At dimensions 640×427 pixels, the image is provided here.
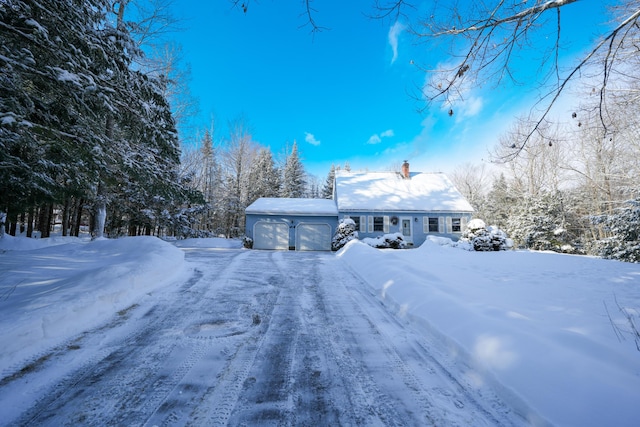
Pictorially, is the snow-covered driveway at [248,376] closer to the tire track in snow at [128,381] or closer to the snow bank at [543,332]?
the tire track in snow at [128,381]

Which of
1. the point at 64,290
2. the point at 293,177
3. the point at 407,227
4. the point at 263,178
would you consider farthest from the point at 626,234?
the point at 263,178

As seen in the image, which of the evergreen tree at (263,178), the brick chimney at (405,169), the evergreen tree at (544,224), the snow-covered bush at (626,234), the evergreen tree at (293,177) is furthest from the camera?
the evergreen tree at (293,177)

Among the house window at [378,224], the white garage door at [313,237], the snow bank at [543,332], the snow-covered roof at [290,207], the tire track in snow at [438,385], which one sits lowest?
the tire track in snow at [438,385]

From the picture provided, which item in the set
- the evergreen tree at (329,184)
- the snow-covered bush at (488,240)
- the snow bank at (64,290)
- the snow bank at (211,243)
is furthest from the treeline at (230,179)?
the snow-covered bush at (488,240)

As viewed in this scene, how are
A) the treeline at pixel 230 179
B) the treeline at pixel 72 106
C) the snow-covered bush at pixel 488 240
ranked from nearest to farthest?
the treeline at pixel 72 106 → the snow-covered bush at pixel 488 240 → the treeline at pixel 230 179

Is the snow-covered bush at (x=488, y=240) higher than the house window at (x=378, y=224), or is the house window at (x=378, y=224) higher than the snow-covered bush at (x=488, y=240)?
the house window at (x=378, y=224)

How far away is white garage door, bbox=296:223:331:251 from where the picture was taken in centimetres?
1772

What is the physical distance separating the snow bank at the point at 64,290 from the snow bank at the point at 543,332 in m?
3.97

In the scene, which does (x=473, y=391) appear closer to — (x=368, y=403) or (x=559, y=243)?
(x=368, y=403)

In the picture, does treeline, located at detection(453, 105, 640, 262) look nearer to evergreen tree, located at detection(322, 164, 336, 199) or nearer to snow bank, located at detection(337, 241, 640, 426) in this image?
snow bank, located at detection(337, 241, 640, 426)

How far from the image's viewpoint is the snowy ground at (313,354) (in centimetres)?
168

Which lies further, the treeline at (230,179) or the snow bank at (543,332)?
→ the treeline at (230,179)

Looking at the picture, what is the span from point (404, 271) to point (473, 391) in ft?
11.9

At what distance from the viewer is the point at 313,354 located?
2.49 meters
